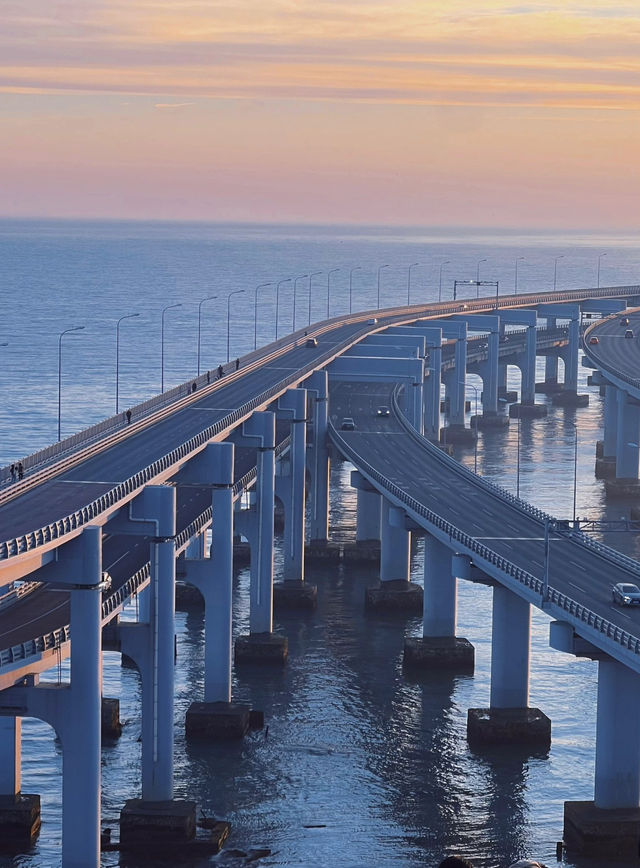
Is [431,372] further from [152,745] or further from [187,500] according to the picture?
[152,745]

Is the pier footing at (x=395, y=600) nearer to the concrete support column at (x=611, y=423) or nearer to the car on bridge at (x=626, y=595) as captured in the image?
the car on bridge at (x=626, y=595)

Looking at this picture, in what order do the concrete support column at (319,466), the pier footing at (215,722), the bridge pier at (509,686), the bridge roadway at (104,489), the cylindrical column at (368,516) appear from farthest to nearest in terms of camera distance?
the concrete support column at (319,466)
the cylindrical column at (368,516)
the pier footing at (215,722)
the bridge pier at (509,686)
the bridge roadway at (104,489)

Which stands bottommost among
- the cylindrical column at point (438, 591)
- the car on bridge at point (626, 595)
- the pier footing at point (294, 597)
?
the pier footing at point (294, 597)

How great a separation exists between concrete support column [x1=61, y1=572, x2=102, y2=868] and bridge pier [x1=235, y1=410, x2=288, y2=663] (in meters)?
36.9

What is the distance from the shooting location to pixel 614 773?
6862 cm

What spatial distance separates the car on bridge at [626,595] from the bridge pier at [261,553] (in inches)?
1078

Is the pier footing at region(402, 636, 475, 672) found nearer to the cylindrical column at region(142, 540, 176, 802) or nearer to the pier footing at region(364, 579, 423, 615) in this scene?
the pier footing at region(364, 579, 423, 615)

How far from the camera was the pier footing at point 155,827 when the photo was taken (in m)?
68.1

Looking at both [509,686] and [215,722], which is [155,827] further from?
[509,686]

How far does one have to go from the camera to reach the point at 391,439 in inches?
5157

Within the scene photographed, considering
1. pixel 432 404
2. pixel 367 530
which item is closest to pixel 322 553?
pixel 367 530

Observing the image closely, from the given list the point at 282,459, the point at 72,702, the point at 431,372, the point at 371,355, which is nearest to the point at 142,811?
the point at 72,702

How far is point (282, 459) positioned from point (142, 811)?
5725 centimetres

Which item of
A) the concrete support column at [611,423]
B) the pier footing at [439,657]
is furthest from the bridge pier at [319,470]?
the concrete support column at [611,423]
